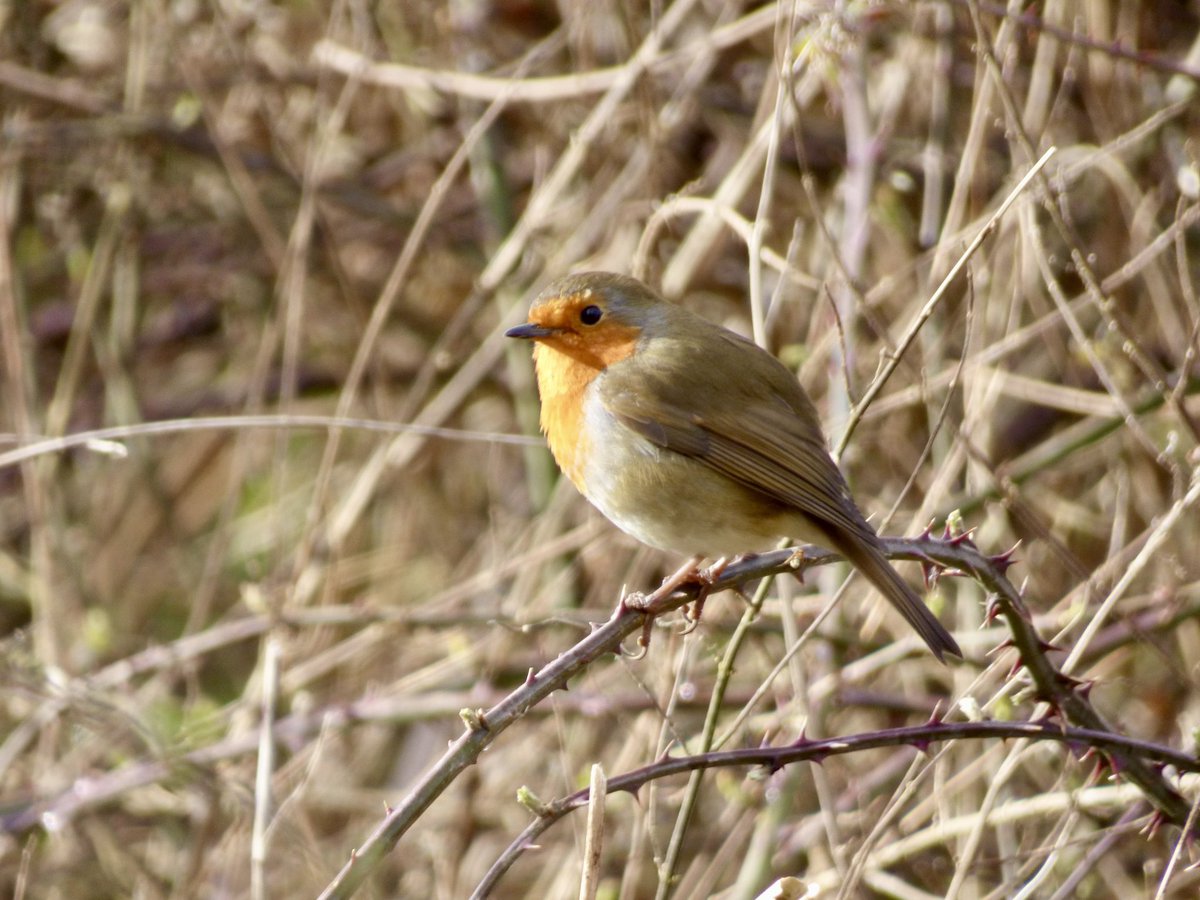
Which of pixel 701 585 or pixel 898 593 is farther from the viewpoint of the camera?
pixel 701 585

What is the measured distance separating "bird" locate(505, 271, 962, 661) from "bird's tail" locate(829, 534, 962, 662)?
0.52 feet

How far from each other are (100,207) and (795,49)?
10.1 feet

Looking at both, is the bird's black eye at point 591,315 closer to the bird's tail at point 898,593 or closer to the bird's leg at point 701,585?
the bird's leg at point 701,585

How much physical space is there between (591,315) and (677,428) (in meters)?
0.41

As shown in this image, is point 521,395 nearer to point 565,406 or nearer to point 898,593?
point 565,406

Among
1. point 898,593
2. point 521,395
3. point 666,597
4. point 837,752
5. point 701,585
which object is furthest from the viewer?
point 521,395

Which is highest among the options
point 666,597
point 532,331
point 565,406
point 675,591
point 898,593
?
point 532,331

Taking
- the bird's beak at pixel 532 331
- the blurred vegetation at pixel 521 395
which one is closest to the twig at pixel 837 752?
the blurred vegetation at pixel 521 395

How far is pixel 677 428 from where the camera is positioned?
3.41 meters

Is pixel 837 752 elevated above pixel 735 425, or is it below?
below

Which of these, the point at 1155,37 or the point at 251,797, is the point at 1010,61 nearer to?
the point at 1155,37

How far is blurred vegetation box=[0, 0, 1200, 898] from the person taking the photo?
380 centimetres

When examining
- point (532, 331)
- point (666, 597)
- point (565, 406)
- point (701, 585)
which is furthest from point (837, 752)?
point (532, 331)

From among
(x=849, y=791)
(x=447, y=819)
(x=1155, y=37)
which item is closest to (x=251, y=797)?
(x=447, y=819)
